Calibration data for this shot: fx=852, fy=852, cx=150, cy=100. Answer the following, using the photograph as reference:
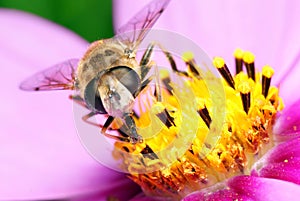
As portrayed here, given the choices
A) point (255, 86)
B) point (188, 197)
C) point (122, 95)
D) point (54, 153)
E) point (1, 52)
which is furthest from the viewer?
point (1, 52)

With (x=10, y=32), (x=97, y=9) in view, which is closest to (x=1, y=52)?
(x=10, y=32)

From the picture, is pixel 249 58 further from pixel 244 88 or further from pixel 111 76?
pixel 111 76

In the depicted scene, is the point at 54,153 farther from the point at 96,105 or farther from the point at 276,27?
the point at 276,27

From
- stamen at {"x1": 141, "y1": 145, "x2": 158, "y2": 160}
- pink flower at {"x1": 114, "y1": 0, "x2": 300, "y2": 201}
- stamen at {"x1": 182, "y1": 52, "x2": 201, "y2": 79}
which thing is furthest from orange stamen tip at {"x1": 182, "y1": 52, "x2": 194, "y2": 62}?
stamen at {"x1": 141, "y1": 145, "x2": 158, "y2": 160}

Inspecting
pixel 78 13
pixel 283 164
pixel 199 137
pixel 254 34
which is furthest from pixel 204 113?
pixel 78 13

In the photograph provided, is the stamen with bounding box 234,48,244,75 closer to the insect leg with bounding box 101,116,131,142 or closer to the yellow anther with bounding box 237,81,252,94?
the yellow anther with bounding box 237,81,252,94

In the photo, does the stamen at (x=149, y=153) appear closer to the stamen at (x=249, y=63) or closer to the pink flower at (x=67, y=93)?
the pink flower at (x=67, y=93)

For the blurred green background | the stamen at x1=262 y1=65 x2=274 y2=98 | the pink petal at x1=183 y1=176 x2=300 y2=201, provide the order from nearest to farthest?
the pink petal at x1=183 y1=176 x2=300 y2=201 < the stamen at x1=262 y1=65 x2=274 y2=98 < the blurred green background
